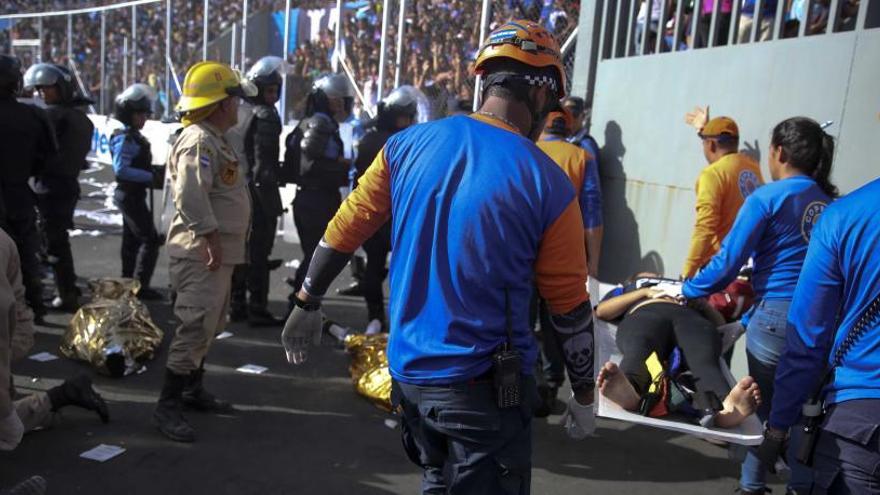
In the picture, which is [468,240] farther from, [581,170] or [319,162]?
[319,162]

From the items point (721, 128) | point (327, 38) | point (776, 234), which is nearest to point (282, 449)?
point (776, 234)

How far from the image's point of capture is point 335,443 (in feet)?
13.7

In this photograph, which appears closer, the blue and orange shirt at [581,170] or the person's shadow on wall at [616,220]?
the blue and orange shirt at [581,170]

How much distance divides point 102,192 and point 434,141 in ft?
41.0

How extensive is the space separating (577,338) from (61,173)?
17.4 feet

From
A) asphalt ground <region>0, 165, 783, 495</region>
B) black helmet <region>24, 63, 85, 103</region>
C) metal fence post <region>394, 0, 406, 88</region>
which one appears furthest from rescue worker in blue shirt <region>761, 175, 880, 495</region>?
metal fence post <region>394, 0, 406, 88</region>

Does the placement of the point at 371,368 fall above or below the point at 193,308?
below

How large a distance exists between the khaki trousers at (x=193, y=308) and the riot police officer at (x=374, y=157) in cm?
210

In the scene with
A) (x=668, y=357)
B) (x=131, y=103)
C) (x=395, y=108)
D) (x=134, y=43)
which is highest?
(x=134, y=43)

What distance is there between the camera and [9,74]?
5367 mm

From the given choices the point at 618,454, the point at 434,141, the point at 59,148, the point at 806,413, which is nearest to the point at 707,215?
the point at 618,454

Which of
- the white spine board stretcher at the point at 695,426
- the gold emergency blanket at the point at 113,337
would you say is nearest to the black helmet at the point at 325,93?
the gold emergency blanket at the point at 113,337

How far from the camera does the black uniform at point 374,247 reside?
599 centimetres

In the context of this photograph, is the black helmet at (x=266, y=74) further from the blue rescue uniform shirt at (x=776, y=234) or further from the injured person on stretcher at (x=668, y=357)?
the blue rescue uniform shirt at (x=776, y=234)
